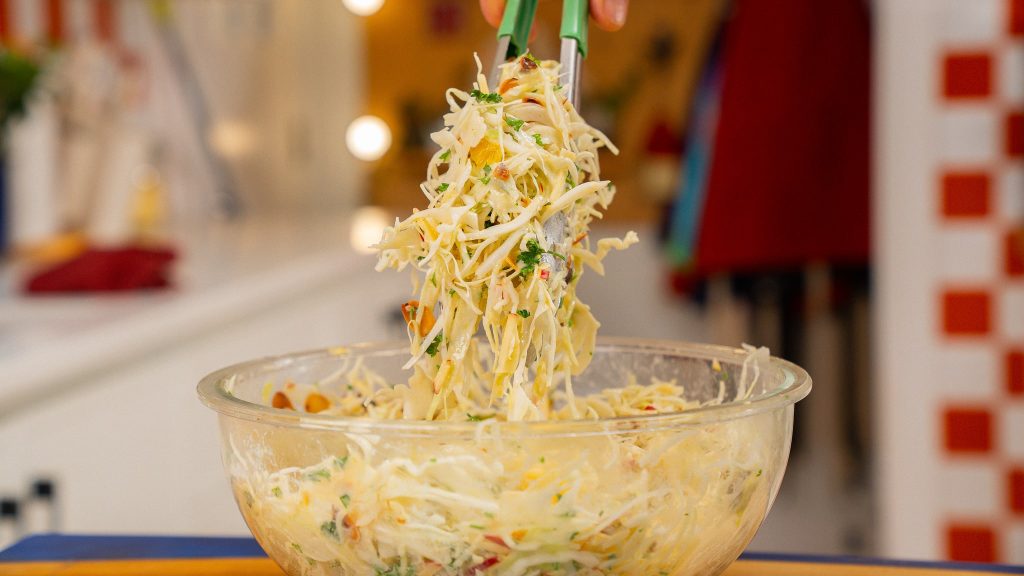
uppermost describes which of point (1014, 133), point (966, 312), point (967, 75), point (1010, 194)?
point (967, 75)

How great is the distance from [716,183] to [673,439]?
2479 millimetres

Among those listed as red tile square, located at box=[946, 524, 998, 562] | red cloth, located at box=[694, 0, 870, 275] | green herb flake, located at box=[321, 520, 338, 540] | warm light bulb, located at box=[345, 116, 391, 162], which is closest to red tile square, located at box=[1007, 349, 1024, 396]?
red tile square, located at box=[946, 524, 998, 562]

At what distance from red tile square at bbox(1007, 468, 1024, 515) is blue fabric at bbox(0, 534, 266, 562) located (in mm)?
1556

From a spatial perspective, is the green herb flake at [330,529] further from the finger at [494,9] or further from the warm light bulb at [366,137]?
the warm light bulb at [366,137]

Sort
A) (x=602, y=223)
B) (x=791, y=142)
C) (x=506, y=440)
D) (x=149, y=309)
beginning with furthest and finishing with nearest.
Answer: (x=602, y=223)
(x=791, y=142)
(x=149, y=309)
(x=506, y=440)

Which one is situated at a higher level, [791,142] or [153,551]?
[791,142]

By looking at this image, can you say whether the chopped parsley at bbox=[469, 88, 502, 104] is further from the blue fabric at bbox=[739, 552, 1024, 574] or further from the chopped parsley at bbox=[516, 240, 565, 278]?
the blue fabric at bbox=[739, 552, 1024, 574]

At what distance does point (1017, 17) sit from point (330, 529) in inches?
68.2

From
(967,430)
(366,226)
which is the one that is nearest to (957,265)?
(967,430)

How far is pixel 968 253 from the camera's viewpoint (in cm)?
188

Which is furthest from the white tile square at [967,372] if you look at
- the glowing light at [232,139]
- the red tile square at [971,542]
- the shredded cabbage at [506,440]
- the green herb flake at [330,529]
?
the glowing light at [232,139]

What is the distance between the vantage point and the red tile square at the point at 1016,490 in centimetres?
187

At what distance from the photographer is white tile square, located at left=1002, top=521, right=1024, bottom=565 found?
1.87 metres

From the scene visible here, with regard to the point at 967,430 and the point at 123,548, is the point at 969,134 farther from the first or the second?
the point at 123,548
